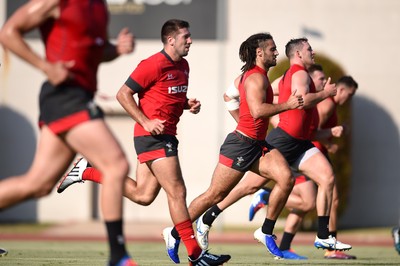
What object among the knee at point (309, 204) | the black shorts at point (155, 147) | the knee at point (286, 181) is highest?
the black shorts at point (155, 147)

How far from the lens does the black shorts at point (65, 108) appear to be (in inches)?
273

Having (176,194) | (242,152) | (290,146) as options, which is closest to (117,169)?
(176,194)

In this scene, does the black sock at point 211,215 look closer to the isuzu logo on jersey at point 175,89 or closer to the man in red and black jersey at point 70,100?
the isuzu logo on jersey at point 175,89

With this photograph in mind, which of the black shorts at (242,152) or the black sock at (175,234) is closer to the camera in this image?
the black sock at (175,234)

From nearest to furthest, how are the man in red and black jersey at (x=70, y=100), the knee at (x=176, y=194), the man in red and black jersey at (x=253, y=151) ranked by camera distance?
the man in red and black jersey at (x=70, y=100)
the knee at (x=176, y=194)
the man in red and black jersey at (x=253, y=151)

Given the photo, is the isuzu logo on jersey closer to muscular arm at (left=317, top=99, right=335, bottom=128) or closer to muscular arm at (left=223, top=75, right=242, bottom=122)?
muscular arm at (left=223, top=75, right=242, bottom=122)

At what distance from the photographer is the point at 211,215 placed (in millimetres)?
11234

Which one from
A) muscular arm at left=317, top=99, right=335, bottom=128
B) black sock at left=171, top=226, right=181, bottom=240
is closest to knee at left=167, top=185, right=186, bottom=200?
black sock at left=171, top=226, right=181, bottom=240

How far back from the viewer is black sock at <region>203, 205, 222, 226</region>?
11.2 meters

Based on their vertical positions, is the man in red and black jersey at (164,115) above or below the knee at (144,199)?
above

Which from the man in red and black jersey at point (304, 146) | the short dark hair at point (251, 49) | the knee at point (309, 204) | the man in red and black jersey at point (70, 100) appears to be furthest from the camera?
the knee at point (309, 204)

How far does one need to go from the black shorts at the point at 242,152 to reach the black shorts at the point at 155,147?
3.19 feet

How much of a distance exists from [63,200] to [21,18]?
17.5 metres

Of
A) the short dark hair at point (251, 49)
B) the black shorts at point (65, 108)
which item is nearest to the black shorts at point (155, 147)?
the short dark hair at point (251, 49)
